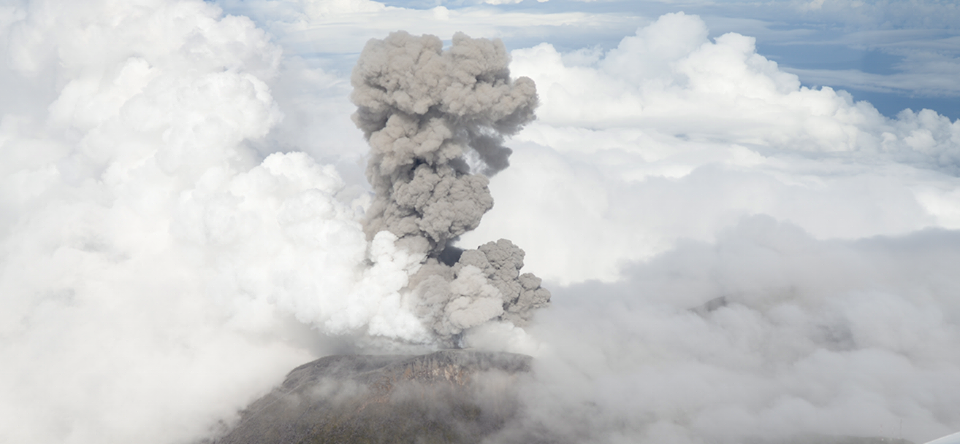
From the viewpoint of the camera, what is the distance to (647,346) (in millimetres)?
64750

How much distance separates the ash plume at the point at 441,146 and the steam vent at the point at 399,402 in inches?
225

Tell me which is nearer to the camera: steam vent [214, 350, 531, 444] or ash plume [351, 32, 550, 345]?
ash plume [351, 32, 550, 345]

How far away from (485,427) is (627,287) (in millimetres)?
65362

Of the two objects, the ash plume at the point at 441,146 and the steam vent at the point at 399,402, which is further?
the steam vent at the point at 399,402

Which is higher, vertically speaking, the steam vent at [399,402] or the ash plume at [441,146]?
the ash plume at [441,146]

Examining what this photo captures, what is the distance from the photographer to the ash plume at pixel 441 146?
46.4 m

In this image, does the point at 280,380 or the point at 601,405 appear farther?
the point at 280,380

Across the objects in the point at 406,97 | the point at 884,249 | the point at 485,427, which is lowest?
the point at 884,249

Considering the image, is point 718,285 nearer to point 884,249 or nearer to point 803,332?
point 803,332

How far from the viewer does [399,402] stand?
5588 centimetres

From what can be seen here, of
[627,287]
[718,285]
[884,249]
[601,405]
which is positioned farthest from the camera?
[884,249]

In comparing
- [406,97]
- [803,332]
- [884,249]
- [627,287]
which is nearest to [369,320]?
[406,97]

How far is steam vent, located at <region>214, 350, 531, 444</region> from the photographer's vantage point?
54156mm

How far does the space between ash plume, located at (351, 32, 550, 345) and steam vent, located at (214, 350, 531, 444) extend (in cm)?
572
